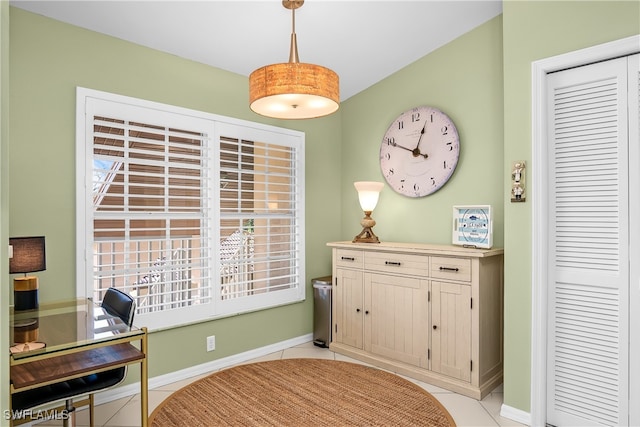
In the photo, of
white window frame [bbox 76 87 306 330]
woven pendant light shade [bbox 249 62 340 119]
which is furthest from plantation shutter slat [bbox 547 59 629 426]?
white window frame [bbox 76 87 306 330]

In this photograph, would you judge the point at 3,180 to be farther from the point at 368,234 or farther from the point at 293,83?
the point at 368,234

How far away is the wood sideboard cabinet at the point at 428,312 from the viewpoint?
2932mm

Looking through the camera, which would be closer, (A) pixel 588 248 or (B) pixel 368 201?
(A) pixel 588 248

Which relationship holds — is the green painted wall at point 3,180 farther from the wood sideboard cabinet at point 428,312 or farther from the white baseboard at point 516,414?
the white baseboard at point 516,414

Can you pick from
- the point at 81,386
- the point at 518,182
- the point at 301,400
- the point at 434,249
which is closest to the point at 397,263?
the point at 434,249

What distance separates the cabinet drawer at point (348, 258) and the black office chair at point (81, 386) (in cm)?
200

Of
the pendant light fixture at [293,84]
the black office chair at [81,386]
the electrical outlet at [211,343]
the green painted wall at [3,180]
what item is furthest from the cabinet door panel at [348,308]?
the green painted wall at [3,180]

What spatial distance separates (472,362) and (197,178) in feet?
8.24

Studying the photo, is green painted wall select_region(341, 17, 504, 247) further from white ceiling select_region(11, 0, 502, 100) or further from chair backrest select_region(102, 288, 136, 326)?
chair backrest select_region(102, 288, 136, 326)

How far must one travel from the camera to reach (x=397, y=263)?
132 inches

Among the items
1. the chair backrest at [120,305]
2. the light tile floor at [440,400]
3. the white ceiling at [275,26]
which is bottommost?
the light tile floor at [440,400]

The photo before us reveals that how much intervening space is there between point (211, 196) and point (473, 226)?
212cm

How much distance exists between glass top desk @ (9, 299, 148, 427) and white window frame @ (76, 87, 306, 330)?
65 centimetres

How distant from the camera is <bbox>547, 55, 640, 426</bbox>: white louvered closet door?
2.28 meters
